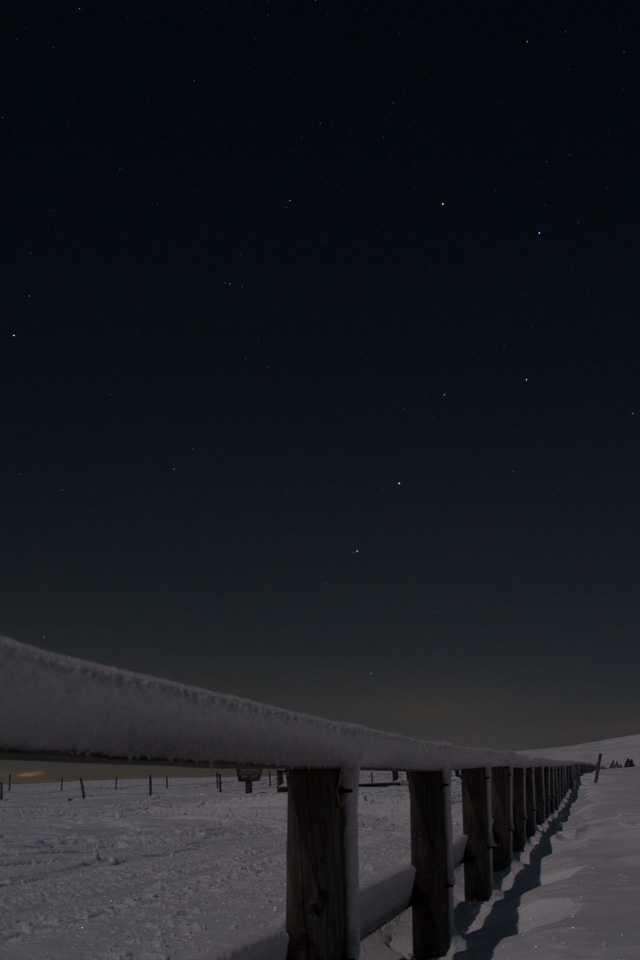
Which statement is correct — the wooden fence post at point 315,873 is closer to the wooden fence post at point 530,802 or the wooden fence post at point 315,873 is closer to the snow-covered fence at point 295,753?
the snow-covered fence at point 295,753

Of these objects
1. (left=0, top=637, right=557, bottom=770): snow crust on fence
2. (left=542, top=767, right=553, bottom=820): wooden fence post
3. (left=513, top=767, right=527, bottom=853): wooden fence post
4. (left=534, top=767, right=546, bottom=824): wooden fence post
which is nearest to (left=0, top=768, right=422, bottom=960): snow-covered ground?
(left=0, top=637, right=557, bottom=770): snow crust on fence

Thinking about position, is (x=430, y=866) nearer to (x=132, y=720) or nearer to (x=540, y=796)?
(x=132, y=720)

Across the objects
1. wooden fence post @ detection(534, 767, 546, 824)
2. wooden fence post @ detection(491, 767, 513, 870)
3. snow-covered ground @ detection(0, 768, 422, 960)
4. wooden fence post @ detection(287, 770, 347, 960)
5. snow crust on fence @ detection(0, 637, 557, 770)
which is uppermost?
snow crust on fence @ detection(0, 637, 557, 770)

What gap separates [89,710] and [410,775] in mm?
2405

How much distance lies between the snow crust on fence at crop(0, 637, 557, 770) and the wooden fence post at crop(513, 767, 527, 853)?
503cm

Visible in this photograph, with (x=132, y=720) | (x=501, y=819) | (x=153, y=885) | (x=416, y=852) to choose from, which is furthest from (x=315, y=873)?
(x=153, y=885)

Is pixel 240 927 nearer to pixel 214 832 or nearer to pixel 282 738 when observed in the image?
pixel 282 738

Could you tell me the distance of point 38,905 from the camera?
6.70 m

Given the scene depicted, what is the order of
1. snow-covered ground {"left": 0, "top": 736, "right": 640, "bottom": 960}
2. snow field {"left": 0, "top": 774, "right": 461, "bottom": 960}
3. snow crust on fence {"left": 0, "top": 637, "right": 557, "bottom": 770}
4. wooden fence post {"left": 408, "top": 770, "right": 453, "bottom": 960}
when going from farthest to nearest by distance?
snow field {"left": 0, "top": 774, "right": 461, "bottom": 960}, wooden fence post {"left": 408, "top": 770, "right": 453, "bottom": 960}, snow-covered ground {"left": 0, "top": 736, "right": 640, "bottom": 960}, snow crust on fence {"left": 0, "top": 637, "right": 557, "bottom": 770}

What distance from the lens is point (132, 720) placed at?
3.27 feet

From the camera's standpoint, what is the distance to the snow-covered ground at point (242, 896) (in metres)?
2.85

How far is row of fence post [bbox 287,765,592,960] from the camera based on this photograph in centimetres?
181

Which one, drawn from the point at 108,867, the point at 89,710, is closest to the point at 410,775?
the point at 89,710

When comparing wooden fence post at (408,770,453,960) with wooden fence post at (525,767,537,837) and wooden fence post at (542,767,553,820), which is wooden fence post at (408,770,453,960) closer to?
wooden fence post at (525,767,537,837)
